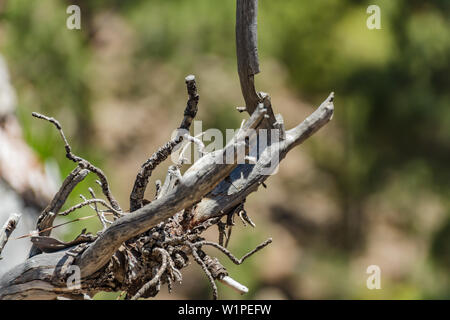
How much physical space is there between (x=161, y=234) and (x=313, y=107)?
5.06 feet

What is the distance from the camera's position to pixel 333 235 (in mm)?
1966

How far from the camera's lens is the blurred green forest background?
5.85 feet

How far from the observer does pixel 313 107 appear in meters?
1.97

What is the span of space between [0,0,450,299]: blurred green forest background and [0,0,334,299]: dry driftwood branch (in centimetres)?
117

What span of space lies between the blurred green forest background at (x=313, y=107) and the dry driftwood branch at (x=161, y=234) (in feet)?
3.85

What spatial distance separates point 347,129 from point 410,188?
31 cm
